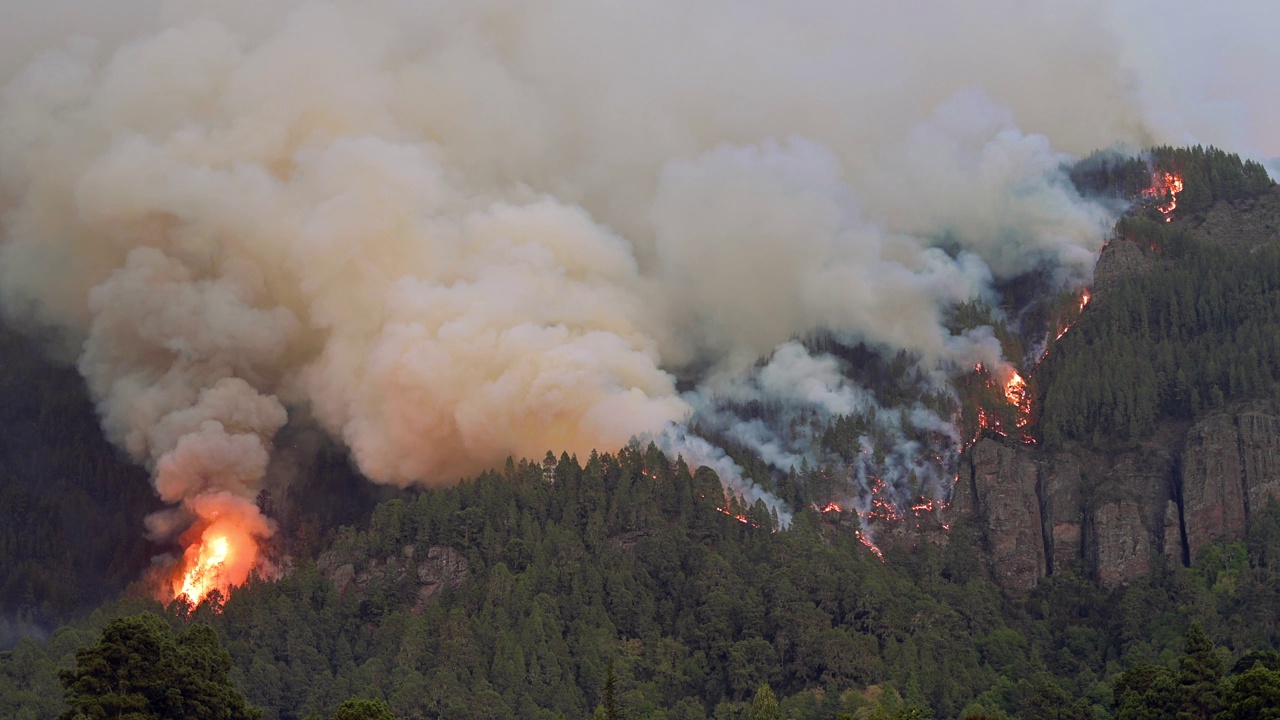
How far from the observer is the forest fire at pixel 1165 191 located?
160125 mm

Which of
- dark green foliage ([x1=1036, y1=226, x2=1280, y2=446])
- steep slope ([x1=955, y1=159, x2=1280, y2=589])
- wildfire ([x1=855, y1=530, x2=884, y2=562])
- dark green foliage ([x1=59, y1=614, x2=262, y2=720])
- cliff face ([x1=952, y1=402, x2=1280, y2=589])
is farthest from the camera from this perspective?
wildfire ([x1=855, y1=530, x2=884, y2=562])

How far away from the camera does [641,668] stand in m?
134

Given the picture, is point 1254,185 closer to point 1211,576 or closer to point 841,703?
point 1211,576

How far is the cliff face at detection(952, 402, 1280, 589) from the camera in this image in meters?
136

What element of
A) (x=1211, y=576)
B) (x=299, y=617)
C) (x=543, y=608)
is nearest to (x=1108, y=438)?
(x=1211, y=576)

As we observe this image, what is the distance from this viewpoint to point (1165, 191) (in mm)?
161250

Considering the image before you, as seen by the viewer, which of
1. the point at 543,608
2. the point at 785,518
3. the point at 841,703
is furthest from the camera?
the point at 785,518

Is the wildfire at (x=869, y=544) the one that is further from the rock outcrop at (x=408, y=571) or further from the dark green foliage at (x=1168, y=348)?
the rock outcrop at (x=408, y=571)

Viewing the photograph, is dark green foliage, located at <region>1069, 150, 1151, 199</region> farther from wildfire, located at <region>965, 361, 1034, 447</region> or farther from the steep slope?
wildfire, located at <region>965, 361, 1034, 447</region>

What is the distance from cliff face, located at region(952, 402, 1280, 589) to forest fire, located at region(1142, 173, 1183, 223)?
2453cm

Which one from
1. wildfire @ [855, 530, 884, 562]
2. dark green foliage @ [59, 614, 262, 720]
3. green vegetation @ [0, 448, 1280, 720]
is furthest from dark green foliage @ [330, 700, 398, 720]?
wildfire @ [855, 530, 884, 562]

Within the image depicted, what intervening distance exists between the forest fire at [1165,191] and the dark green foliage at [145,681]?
8591 centimetres

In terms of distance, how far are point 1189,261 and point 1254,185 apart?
39.4ft

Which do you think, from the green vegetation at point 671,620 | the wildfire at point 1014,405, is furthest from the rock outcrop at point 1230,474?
the wildfire at point 1014,405
